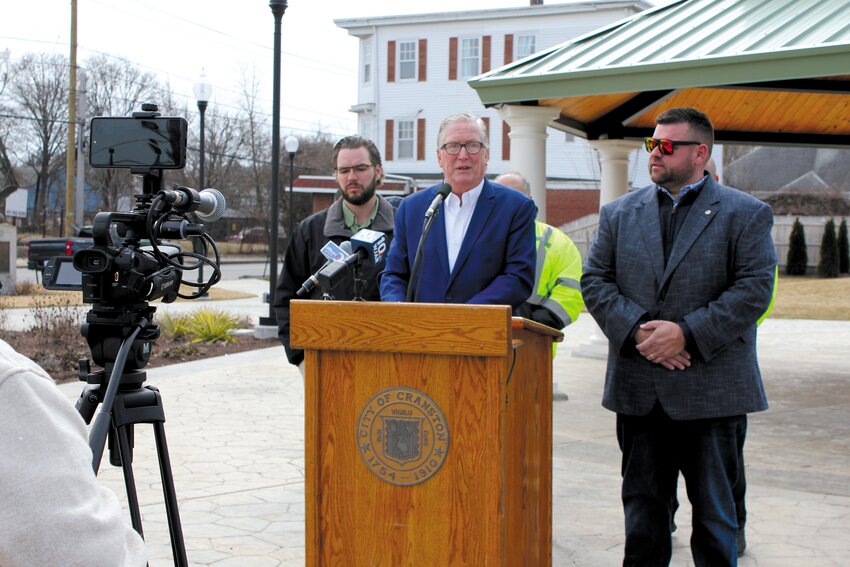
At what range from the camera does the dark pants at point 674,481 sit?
406cm

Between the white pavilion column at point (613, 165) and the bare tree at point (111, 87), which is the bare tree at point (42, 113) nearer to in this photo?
the bare tree at point (111, 87)

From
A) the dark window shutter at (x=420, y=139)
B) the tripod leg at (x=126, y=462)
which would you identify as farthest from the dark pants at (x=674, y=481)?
the dark window shutter at (x=420, y=139)

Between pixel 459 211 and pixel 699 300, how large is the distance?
1.13 meters

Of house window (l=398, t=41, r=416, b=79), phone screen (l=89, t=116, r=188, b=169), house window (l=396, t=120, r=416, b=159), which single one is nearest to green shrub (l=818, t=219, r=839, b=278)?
house window (l=396, t=120, r=416, b=159)

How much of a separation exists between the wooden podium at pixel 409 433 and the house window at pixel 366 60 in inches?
1541

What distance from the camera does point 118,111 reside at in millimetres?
52125

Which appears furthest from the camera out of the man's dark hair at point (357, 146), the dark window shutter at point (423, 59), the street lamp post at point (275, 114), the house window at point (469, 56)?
the dark window shutter at point (423, 59)

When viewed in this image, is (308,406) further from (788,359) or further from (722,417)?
(788,359)

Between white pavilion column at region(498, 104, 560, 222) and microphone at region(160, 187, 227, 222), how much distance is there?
6.12 m

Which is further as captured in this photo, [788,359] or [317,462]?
[788,359]

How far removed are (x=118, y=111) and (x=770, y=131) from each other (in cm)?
4476

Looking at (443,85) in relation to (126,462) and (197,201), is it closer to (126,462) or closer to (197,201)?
(197,201)

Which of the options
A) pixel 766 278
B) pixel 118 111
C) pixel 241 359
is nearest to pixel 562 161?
pixel 118 111

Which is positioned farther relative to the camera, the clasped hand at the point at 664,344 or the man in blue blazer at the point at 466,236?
the man in blue blazer at the point at 466,236
